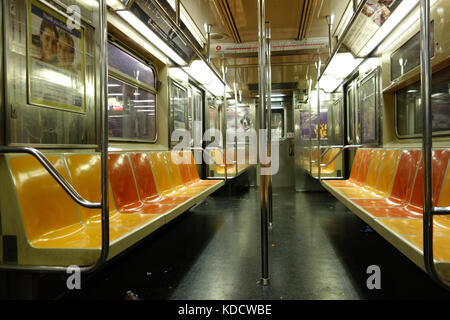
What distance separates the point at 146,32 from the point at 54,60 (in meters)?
1.21

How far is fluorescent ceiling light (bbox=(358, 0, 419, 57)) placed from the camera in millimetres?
2604

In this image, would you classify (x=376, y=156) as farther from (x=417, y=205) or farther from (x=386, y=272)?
(x=386, y=272)

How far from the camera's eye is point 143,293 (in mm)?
1882

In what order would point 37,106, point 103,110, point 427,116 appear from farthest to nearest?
point 37,106 → point 103,110 → point 427,116

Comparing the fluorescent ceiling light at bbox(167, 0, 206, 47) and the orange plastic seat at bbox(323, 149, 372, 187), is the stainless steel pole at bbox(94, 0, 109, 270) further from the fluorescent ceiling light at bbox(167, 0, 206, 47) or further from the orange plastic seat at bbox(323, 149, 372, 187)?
the orange plastic seat at bbox(323, 149, 372, 187)

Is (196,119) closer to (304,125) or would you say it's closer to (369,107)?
(304,125)

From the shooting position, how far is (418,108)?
2.93 meters

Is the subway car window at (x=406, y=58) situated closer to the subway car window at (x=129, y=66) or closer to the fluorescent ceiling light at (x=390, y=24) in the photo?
the fluorescent ceiling light at (x=390, y=24)

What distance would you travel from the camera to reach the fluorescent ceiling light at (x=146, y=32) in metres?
2.51

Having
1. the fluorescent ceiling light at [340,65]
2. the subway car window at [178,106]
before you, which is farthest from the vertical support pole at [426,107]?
the subway car window at [178,106]

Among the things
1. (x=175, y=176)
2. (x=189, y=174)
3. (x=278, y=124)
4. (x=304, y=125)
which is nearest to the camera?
(x=175, y=176)

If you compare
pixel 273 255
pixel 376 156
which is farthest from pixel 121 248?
pixel 376 156

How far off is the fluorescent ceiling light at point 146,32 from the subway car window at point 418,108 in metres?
2.64

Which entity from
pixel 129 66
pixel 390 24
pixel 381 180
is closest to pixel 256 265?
pixel 381 180
